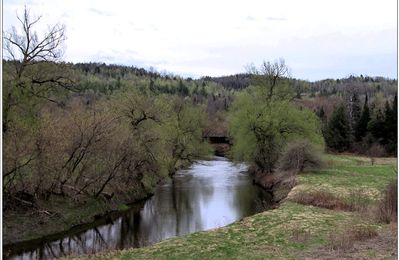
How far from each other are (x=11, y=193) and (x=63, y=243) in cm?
443

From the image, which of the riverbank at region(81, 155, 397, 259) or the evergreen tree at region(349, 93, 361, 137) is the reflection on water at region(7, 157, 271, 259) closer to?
the riverbank at region(81, 155, 397, 259)

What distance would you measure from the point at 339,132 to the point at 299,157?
32.8 metres

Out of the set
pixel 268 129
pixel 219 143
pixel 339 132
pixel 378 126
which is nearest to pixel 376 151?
pixel 378 126

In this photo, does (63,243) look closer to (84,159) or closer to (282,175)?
(84,159)

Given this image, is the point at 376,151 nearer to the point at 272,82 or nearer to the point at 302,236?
the point at 272,82

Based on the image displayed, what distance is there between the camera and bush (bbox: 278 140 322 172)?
1460 inches

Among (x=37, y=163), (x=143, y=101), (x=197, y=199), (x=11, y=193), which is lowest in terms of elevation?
(x=197, y=199)

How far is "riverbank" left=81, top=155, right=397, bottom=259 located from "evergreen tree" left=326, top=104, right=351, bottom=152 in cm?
4034

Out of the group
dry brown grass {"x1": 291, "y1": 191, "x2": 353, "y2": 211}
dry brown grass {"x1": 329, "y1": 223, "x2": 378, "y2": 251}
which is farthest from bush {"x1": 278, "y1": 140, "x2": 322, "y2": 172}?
dry brown grass {"x1": 329, "y1": 223, "x2": 378, "y2": 251}

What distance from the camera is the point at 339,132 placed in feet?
221

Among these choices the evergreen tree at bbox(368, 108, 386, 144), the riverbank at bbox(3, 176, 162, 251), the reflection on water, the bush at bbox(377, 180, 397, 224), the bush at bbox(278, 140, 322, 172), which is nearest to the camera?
the bush at bbox(377, 180, 397, 224)

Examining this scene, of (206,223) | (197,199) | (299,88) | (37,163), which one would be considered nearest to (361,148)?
(299,88)

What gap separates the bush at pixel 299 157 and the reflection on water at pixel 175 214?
11.6 feet

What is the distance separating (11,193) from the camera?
76.4ft
